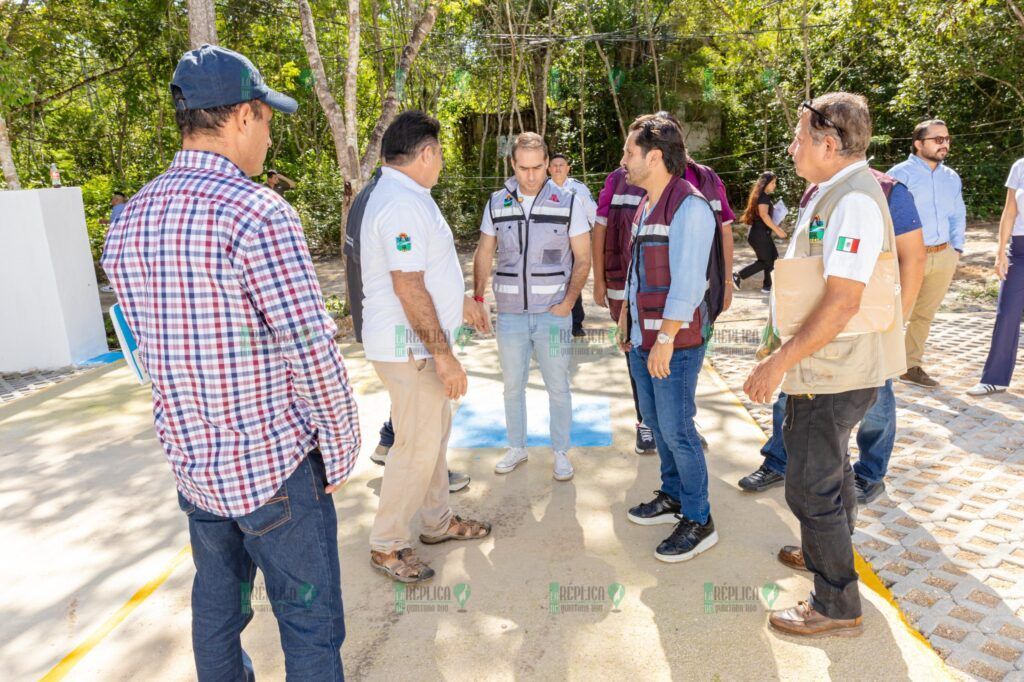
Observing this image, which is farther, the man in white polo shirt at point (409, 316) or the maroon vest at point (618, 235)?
the maroon vest at point (618, 235)

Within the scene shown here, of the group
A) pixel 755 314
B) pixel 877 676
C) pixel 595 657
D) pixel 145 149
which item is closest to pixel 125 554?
pixel 595 657

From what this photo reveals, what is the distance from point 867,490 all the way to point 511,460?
6.14 feet

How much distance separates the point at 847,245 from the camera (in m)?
2.19

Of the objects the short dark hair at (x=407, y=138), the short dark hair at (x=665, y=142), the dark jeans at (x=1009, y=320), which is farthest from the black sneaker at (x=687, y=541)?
the dark jeans at (x=1009, y=320)

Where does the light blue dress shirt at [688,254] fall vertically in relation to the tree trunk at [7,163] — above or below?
below

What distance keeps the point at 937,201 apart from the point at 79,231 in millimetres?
7648

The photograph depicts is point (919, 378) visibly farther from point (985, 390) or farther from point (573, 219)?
point (573, 219)

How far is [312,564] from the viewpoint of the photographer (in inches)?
72.7

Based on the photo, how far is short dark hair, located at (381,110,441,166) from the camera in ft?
9.39

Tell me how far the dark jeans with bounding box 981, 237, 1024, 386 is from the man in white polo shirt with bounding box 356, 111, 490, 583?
4003mm

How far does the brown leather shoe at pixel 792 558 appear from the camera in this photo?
299cm

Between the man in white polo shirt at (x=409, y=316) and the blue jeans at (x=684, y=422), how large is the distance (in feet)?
2.93

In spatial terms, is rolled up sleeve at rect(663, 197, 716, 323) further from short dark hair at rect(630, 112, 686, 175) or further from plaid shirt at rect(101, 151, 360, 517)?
plaid shirt at rect(101, 151, 360, 517)

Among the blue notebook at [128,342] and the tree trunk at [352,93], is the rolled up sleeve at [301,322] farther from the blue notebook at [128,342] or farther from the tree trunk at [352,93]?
the tree trunk at [352,93]
